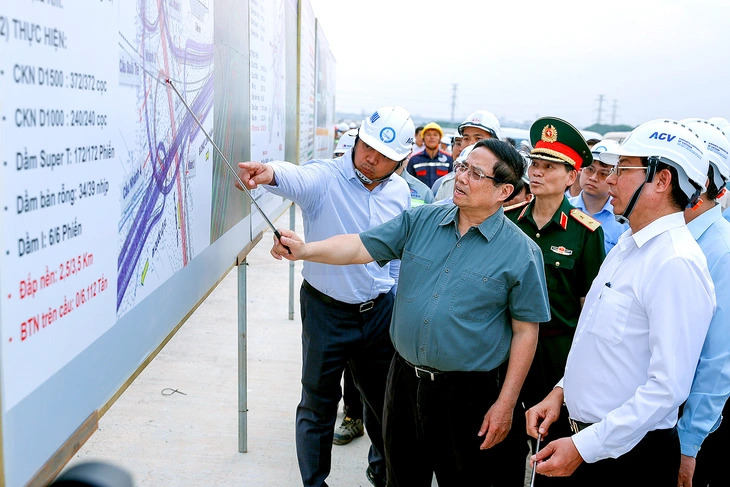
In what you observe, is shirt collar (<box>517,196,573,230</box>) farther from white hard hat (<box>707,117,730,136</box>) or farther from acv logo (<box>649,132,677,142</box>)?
acv logo (<box>649,132,677,142</box>)

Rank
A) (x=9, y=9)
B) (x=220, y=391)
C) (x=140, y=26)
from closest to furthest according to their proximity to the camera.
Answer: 1. (x=9, y=9)
2. (x=140, y=26)
3. (x=220, y=391)

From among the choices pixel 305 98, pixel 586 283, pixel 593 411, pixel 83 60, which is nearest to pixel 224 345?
pixel 305 98

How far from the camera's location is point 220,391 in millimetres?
4461

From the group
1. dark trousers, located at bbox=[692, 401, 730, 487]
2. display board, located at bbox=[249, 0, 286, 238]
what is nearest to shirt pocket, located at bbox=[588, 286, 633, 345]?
dark trousers, located at bbox=[692, 401, 730, 487]

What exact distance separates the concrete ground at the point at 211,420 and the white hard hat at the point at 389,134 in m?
1.87

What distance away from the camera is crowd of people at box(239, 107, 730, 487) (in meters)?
1.96

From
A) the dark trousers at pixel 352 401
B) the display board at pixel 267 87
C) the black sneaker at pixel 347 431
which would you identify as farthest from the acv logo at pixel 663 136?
the black sneaker at pixel 347 431

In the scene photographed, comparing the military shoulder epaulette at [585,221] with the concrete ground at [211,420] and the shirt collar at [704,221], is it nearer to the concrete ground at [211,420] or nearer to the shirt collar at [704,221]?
the shirt collar at [704,221]

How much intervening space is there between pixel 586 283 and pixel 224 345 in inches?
130

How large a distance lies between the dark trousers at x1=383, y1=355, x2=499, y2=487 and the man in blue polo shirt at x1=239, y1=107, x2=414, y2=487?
1.52 feet

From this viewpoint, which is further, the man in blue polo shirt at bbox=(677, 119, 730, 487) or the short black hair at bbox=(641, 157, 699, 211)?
the man in blue polo shirt at bbox=(677, 119, 730, 487)

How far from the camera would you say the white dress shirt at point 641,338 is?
72.2 inches

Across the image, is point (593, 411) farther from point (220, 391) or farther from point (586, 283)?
point (220, 391)

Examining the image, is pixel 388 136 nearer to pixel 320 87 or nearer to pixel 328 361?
pixel 328 361
